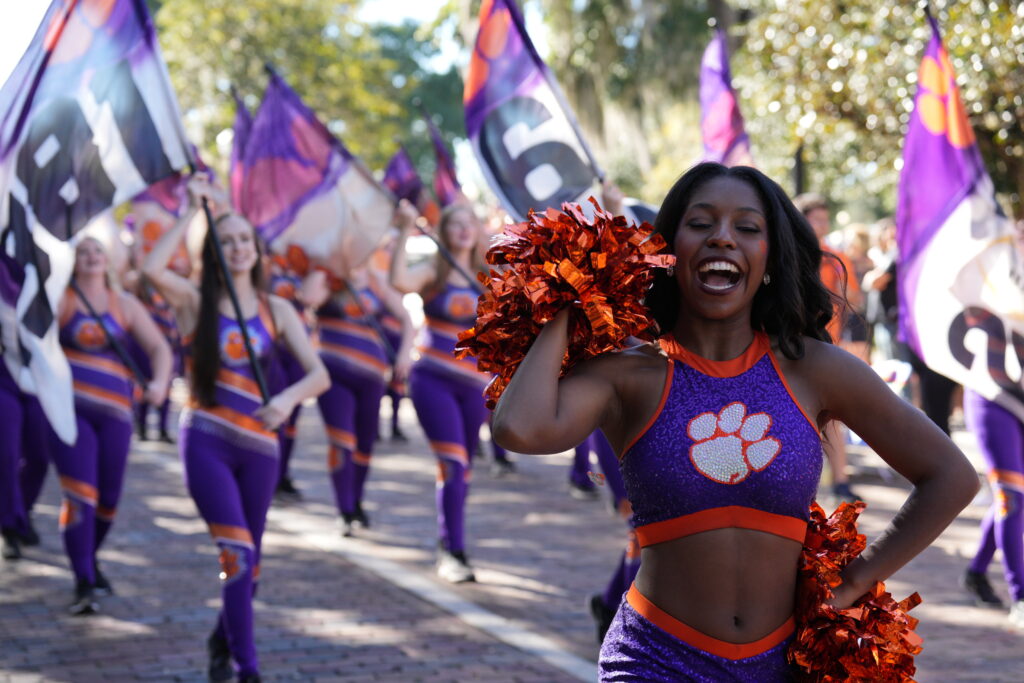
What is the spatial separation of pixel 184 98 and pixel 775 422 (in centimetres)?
2883

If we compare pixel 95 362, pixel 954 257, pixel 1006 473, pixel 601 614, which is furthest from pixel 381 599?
pixel 954 257

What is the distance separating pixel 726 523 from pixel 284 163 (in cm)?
698

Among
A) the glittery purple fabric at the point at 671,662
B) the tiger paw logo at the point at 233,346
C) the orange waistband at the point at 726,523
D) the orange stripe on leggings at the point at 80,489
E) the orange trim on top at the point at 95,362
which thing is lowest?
the orange stripe on leggings at the point at 80,489

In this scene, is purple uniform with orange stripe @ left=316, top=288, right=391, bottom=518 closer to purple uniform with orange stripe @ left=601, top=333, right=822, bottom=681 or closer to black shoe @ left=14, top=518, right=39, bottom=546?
black shoe @ left=14, top=518, right=39, bottom=546

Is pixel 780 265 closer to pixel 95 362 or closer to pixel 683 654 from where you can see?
pixel 683 654

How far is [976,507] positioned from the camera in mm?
9789

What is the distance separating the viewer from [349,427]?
29.6ft

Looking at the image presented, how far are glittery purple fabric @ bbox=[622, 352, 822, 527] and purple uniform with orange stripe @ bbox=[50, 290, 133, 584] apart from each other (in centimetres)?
491

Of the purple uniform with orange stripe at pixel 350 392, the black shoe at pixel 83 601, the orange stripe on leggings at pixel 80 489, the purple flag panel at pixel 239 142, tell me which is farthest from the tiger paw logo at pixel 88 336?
the purple flag panel at pixel 239 142

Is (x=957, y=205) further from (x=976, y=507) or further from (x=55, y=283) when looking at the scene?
(x=55, y=283)

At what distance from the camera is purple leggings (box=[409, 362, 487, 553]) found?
24.5ft

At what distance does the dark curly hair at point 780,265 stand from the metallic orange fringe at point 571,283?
0.12m

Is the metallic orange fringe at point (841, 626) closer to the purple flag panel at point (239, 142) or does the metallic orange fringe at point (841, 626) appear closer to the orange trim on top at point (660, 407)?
the orange trim on top at point (660, 407)

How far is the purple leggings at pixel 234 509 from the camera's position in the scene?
5449mm
